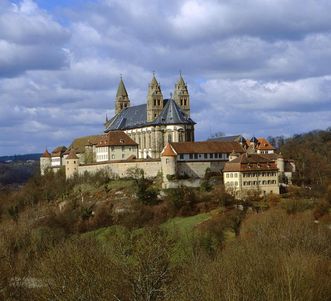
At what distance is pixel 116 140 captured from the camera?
106 m

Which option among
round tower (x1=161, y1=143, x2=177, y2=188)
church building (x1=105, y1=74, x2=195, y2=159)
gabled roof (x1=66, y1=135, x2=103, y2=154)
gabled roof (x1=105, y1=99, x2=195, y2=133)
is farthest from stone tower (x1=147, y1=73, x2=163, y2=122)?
round tower (x1=161, y1=143, x2=177, y2=188)

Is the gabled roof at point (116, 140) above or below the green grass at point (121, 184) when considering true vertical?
above

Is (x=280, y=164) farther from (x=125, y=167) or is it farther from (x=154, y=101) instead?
(x=154, y=101)

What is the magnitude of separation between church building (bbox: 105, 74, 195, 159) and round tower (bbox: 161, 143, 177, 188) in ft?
31.4

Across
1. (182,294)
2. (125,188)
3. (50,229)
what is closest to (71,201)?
(125,188)

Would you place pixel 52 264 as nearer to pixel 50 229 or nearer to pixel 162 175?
pixel 50 229

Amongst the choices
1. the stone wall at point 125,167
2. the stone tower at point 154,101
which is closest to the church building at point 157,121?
the stone tower at point 154,101

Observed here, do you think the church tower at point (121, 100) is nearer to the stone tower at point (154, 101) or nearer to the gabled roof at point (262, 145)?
the stone tower at point (154, 101)

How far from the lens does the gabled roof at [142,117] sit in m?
106

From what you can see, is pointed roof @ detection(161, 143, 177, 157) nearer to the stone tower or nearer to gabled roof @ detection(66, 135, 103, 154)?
the stone tower

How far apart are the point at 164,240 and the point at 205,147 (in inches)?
1664

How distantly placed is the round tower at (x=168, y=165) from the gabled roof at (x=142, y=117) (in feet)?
42.3

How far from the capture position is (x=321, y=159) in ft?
366

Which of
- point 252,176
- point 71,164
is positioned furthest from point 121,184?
point 252,176
